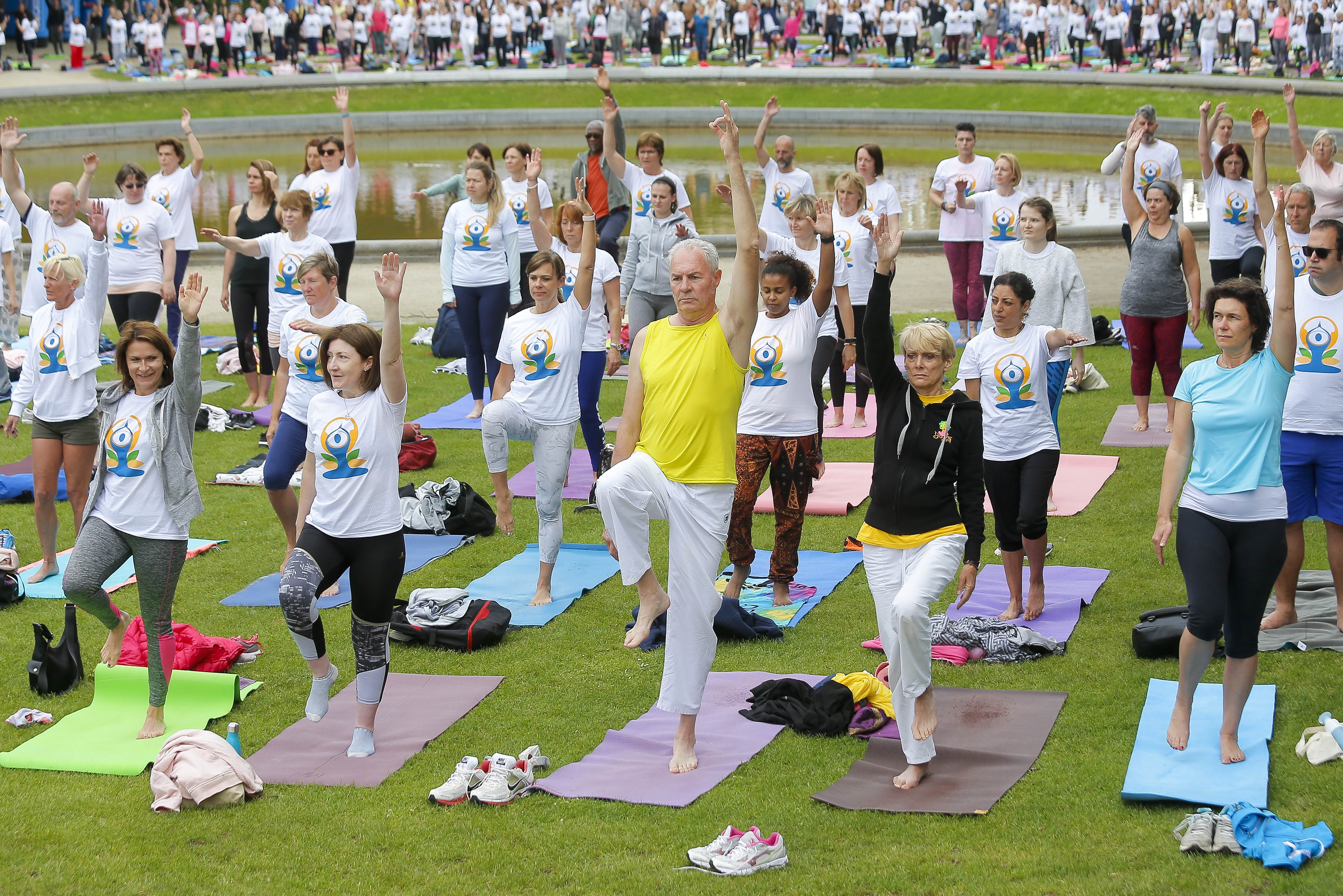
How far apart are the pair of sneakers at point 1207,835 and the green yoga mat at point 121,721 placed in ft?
15.0

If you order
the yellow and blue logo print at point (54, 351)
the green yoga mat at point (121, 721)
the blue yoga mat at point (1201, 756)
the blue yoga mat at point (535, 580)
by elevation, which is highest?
the yellow and blue logo print at point (54, 351)

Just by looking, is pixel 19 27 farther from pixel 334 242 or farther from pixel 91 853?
pixel 91 853

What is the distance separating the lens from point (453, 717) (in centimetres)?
684

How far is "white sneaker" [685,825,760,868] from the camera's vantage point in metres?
5.18

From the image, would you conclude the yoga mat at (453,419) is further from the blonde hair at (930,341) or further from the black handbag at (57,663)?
the blonde hair at (930,341)

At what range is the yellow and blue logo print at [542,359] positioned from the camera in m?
8.53

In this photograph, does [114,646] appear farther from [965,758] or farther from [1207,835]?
[1207,835]

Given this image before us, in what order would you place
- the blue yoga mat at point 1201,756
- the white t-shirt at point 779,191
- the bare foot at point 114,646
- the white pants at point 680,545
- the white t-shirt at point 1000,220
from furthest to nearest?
the white t-shirt at point 779,191 < the white t-shirt at point 1000,220 < the bare foot at point 114,646 < the white pants at point 680,545 < the blue yoga mat at point 1201,756

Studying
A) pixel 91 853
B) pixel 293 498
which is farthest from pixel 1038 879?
pixel 293 498

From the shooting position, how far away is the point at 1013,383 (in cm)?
766

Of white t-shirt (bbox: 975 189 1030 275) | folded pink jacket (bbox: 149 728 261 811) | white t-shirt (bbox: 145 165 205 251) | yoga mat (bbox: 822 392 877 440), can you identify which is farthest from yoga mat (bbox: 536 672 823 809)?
white t-shirt (bbox: 145 165 205 251)

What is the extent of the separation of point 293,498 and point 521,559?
166 centimetres

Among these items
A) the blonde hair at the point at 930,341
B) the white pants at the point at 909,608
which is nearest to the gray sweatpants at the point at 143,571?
the white pants at the point at 909,608

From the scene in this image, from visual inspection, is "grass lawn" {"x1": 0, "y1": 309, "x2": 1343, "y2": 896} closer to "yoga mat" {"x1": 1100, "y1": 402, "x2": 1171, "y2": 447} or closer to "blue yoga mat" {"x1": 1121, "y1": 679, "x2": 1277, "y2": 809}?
"blue yoga mat" {"x1": 1121, "y1": 679, "x2": 1277, "y2": 809}
